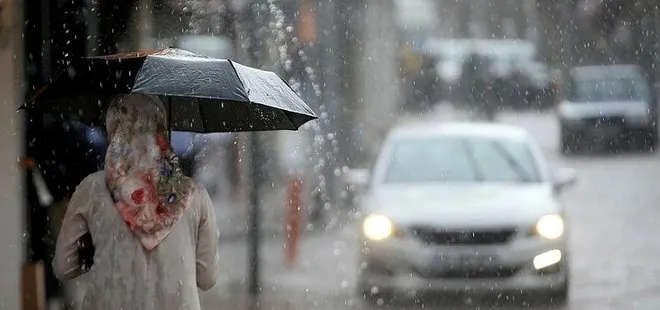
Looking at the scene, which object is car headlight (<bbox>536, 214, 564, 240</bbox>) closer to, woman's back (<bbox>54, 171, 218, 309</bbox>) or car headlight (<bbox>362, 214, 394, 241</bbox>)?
car headlight (<bbox>362, 214, 394, 241</bbox>)

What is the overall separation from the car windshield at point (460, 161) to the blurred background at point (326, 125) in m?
0.54

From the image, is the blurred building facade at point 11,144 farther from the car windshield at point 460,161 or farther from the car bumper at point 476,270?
the car windshield at point 460,161

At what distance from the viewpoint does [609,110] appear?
1062 inches

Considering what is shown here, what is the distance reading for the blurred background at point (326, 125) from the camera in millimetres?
8617

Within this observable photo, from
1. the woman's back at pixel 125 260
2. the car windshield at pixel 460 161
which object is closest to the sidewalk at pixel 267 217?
the car windshield at pixel 460 161

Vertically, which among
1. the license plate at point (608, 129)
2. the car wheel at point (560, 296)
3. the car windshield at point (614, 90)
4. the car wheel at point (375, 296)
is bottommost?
the car wheel at point (560, 296)

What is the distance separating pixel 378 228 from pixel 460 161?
1576 millimetres

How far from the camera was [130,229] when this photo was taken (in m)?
4.24

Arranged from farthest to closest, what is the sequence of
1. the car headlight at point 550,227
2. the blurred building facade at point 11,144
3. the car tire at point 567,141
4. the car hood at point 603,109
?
the car tire at point 567,141 → the car hood at point 603,109 → the car headlight at point 550,227 → the blurred building facade at point 11,144

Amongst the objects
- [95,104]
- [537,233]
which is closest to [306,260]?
[537,233]

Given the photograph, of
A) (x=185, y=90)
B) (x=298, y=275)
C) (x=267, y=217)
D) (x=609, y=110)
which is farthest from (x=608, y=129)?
(x=185, y=90)

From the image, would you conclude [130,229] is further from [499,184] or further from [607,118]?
[607,118]

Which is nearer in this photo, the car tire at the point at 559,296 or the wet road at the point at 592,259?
the car tire at the point at 559,296

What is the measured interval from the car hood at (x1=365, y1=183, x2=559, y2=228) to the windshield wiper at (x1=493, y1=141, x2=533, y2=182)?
22 cm
